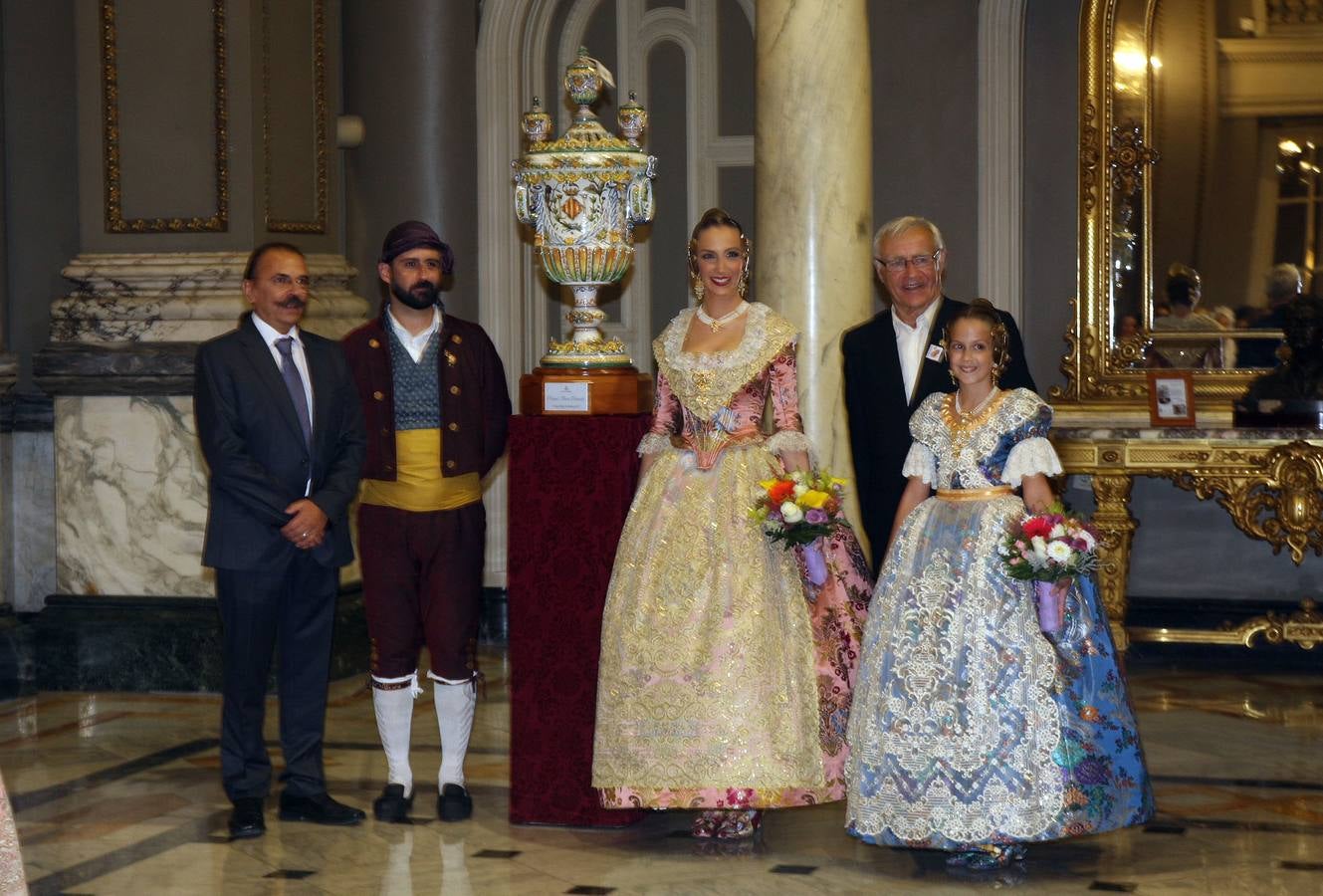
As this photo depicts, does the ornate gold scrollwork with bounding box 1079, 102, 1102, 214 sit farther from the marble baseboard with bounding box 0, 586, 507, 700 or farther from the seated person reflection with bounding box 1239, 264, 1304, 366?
the marble baseboard with bounding box 0, 586, 507, 700

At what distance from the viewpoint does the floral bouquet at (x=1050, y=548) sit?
14.5 ft

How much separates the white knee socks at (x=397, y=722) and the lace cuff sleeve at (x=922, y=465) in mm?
1611

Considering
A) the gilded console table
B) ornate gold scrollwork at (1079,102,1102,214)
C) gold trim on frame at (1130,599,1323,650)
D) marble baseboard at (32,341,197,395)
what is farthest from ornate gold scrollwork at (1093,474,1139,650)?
marble baseboard at (32,341,197,395)

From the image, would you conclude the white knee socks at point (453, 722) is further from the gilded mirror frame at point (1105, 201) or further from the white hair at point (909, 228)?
the gilded mirror frame at point (1105, 201)

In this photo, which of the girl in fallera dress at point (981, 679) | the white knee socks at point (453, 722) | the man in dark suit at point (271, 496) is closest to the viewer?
the girl in fallera dress at point (981, 679)

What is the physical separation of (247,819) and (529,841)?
83 centimetres

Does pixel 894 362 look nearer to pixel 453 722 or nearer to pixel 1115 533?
pixel 453 722

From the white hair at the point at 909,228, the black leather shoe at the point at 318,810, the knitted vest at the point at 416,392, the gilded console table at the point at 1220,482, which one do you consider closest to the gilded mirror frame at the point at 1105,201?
the gilded console table at the point at 1220,482

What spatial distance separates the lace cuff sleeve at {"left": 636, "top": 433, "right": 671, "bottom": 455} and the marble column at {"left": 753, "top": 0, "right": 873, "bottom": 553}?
4.49ft

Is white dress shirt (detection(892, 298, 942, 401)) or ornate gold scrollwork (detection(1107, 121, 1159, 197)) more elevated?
ornate gold scrollwork (detection(1107, 121, 1159, 197))

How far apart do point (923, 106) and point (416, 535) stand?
4032 millimetres

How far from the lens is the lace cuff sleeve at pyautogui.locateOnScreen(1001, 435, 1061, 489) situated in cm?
473

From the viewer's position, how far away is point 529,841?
518 centimetres

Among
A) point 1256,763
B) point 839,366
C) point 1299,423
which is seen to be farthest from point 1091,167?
point 1256,763
